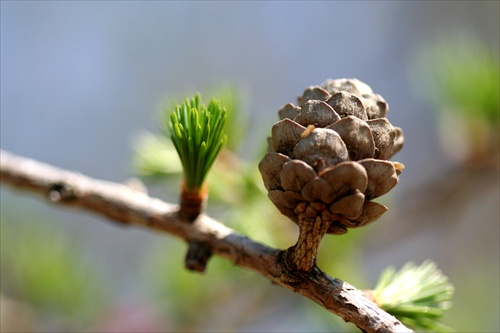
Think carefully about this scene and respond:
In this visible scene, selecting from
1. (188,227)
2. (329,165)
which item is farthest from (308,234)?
(188,227)

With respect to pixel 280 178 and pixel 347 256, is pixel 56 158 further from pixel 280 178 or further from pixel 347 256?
pixel 280 178

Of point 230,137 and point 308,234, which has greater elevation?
point 230,137

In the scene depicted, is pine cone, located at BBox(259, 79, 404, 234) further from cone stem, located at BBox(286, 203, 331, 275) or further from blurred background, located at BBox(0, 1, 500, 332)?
blurred background, located at BBox(0, 1, 500, 332)

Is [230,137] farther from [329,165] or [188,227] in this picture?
[329,165]

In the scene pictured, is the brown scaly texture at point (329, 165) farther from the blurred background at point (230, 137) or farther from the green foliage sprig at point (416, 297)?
the blurred background at point (230, 137)

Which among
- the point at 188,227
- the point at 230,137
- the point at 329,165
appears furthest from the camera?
the point at 230,137

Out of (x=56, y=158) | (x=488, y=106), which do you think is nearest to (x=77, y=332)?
(x=488, y=106)
